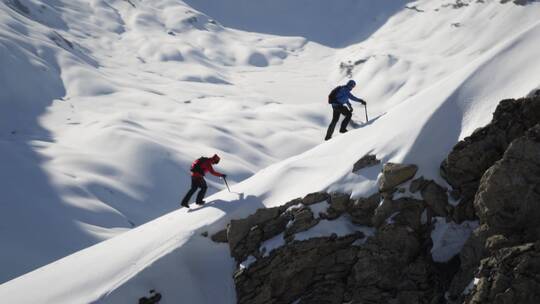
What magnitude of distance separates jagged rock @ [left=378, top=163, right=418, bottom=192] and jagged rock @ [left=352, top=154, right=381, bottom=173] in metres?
0.82

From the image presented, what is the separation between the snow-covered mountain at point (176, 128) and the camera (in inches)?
592

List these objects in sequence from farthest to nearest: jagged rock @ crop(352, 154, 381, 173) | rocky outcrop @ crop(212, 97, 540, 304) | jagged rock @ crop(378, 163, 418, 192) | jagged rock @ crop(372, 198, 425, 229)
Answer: jagged rock @ crop(352, 154, 381, 173)
jagged rock @ crop(378, 163, 418, 192)
jagged rock @ crop(372, 198, 425, 229)
rocky outcrop @ crop(212, 97, 540, 304)

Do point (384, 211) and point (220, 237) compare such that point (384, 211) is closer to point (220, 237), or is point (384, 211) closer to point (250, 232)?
point (250, 232)

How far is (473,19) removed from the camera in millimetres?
160125

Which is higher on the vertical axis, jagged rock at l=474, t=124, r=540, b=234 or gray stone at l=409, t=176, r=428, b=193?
gray stone at l=409, t=176, r=428, b=193

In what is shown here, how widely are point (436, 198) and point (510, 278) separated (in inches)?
118

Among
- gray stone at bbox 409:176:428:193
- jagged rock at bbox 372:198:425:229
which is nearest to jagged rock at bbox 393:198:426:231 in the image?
jagged rock at bbox 372:198:425:229

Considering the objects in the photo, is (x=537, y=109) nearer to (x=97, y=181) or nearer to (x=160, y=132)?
(x=97, y=181)

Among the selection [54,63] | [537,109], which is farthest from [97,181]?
[54,63]

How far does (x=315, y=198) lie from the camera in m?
14.8

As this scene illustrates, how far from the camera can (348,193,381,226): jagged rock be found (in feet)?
45.9

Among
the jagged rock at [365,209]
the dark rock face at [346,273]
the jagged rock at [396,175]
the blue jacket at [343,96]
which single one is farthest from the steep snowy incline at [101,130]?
the jagged rock at [396,175]

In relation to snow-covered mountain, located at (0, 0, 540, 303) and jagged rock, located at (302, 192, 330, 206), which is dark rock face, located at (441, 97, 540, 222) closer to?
snow-covered mountain, located at (0, 0, 540, 303)

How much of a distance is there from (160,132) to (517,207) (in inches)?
3200
